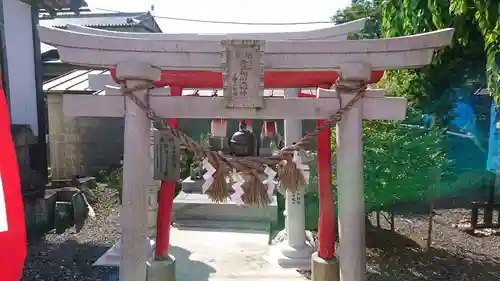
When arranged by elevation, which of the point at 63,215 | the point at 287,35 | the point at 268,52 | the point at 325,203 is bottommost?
the point at 63,215

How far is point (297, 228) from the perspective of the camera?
5164mm

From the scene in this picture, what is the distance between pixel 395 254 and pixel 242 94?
3.84 m

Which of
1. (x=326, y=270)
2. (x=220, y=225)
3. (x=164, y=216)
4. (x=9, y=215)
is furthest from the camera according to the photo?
(x=220, y=225)

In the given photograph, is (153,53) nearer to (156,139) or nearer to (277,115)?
(277,115)

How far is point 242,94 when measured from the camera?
2.72 m

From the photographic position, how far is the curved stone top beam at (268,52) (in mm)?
2684

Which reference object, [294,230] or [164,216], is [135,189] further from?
[294,230]

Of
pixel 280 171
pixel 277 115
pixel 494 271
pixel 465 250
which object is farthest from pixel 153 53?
pixel 465 250

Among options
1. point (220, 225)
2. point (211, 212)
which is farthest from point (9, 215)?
point (211, 212)

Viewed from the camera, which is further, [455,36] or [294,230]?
[455,36]

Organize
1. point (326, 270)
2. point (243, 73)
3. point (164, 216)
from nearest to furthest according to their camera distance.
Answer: point (243, 73) → point (326, 270) → point (164, 216)

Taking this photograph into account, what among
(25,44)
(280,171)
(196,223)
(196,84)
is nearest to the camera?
(280,171)

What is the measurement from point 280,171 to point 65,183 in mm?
7016

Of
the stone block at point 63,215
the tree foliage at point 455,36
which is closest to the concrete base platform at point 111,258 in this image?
the stone block at point 63,215
